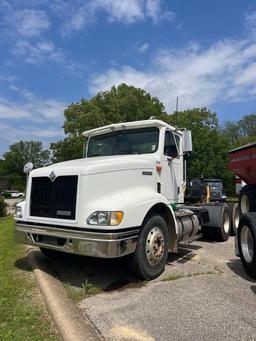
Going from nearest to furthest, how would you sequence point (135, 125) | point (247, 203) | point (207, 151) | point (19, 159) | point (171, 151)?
point (135, 125) → point (171, 151) → point (247, 203) → point (207, 151) → point (19, 159)

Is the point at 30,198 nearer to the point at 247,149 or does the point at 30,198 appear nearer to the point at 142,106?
the point at 247,149

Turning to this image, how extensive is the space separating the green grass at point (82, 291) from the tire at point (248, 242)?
7.69 ft

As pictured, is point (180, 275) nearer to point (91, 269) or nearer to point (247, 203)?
point (91, 269)

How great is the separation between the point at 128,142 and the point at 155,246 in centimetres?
226

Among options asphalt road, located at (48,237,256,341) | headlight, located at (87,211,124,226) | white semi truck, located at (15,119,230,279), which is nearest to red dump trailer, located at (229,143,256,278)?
asphalt road, located at (48,237,256,341)

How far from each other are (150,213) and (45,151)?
11910cm

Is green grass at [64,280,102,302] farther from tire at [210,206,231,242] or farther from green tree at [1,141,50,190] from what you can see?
green tree at [1,141,50,190]

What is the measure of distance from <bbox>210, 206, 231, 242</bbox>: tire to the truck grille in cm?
504

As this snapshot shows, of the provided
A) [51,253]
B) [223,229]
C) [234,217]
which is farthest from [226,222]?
[51,253]

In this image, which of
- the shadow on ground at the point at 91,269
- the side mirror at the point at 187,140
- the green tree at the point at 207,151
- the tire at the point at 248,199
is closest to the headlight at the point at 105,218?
the shadow on ground at the point at 91,269

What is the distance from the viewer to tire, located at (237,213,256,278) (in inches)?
222

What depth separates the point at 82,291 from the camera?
5.12 meters

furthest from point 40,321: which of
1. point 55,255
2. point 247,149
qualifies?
point 247,149

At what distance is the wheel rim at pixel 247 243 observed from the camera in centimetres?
594
